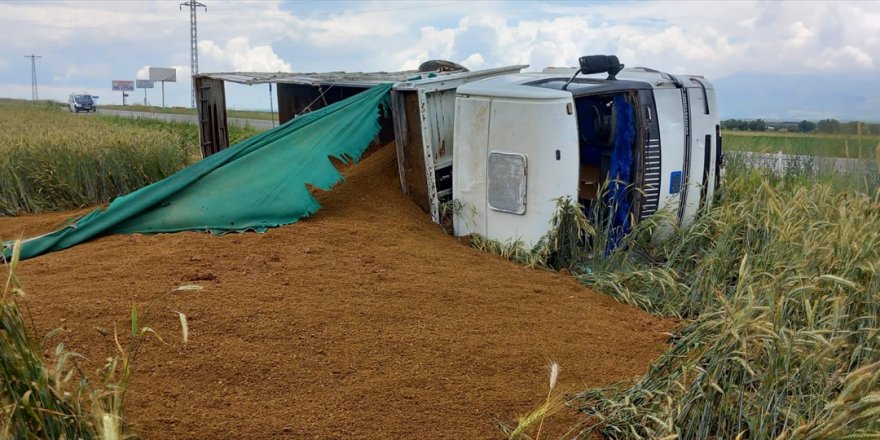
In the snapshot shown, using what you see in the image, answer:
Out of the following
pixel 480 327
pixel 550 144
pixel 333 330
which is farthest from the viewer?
pixel 550 144

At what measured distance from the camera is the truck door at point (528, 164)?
22.1 ft

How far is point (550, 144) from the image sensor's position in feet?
22.2

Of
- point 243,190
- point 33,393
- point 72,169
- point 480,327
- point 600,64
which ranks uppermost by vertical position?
point 600,64

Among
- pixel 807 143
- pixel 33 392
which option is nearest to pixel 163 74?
pixel 807 143

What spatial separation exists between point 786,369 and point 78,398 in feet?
8.87

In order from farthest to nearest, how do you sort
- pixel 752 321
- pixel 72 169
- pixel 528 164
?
pixel 72 169
pixel 528 164
pixel 752 321

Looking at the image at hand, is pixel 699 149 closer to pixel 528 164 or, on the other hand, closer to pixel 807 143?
pixel 528 164

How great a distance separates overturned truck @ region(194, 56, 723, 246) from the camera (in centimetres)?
687

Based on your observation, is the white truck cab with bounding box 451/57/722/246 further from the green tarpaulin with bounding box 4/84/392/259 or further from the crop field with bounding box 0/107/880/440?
the green tarpaulin with bounding box 4/84/392/259

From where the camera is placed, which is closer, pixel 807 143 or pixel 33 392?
pixel 33 392

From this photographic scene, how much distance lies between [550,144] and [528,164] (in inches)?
11.4

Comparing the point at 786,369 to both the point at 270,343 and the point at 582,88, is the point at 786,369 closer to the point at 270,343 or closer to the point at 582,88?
the point at 270,343

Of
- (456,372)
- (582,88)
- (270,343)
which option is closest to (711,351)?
(456,372)

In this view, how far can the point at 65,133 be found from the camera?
41.2ft
